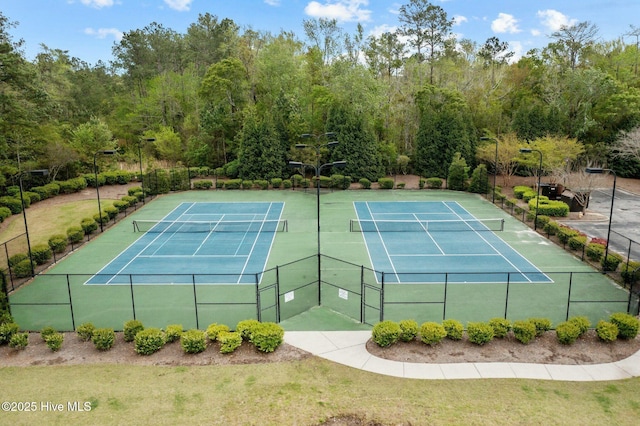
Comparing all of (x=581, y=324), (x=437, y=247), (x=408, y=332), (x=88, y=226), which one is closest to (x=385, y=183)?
(x=437, y=247)

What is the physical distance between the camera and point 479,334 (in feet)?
46.7

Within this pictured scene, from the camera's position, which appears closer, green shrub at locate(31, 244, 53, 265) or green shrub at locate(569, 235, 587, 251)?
green shrub at locate(31, 244, 53, 265)

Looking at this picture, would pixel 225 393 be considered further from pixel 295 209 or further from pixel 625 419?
pixel 295 209

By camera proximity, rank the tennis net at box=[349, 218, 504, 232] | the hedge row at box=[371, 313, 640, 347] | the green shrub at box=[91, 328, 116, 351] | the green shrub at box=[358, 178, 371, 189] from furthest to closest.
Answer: the green shrub at box=[358, 178, 371, 189]
the tennis net at box=[349, 218, 504, 232]
the hedge row at box=[371, 313, 640, 347]
the green shrub at box=[91, 328, 116, 351]

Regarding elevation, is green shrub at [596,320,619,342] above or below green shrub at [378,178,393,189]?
below

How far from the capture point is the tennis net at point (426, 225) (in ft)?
95.0

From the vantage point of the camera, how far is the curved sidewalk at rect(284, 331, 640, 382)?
12742mm

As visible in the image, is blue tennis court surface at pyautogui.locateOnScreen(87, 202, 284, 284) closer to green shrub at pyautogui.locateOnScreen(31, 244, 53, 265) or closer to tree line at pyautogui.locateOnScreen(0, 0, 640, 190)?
green shrub at pyautogui.locateOnScreen(31, 244, 53, 265)

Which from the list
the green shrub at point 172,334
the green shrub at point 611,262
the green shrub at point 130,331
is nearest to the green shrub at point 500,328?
the green shrub at point 611,262

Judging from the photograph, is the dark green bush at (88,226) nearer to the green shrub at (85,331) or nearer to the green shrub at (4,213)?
the green shrub at (4,213)

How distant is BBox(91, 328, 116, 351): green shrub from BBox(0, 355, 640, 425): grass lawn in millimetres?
935

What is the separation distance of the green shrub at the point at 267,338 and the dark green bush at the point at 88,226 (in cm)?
1759

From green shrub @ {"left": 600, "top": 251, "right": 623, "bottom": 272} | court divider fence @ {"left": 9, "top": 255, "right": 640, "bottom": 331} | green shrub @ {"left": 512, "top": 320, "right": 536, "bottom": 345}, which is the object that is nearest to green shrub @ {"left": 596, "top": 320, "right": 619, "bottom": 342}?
court divider fence @ {"left": 9, "top": 255, "right": 640, "bottom": 331}

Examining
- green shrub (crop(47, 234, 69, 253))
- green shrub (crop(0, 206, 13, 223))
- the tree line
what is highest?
the tree line
